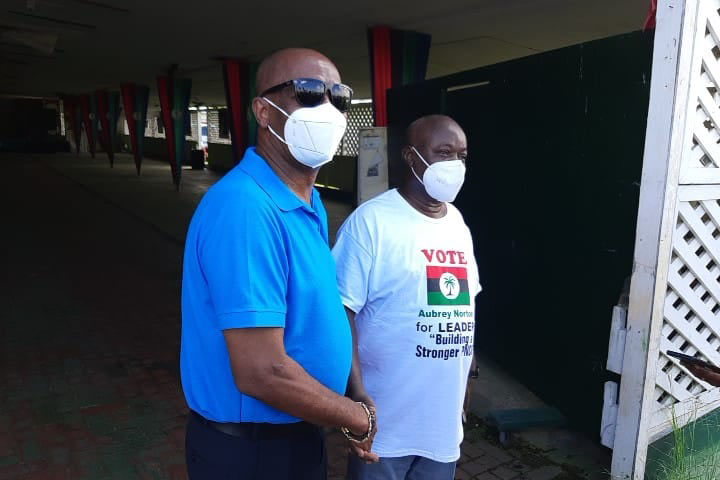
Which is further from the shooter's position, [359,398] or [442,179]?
[442,179]

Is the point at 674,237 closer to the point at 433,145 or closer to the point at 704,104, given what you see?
the point at 704,104

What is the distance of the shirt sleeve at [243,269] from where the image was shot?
1.02m

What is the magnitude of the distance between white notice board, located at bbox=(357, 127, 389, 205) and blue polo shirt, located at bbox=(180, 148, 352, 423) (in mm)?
3028

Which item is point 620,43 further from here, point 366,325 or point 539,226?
point 366,325

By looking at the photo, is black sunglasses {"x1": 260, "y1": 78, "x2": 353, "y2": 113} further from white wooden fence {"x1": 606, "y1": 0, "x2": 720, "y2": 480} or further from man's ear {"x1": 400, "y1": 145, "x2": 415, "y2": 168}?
white wooden fence {"x1": 606, "y1": 0, "x2": 720, "y2": 480}

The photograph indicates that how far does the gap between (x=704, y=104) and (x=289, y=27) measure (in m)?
6.88

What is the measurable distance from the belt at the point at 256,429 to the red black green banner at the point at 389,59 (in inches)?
264

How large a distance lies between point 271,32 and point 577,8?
181 inches

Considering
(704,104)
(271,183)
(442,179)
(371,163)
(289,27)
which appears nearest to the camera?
(271,183)

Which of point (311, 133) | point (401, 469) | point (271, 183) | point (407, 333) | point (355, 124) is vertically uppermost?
point (355, 124)

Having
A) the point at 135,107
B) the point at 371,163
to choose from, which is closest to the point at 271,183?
the point at 371,163

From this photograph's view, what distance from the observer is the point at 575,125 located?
2.93 m

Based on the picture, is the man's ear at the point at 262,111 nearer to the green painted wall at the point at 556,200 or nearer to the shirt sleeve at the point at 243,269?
the shirt sleeve at the point at 243,269

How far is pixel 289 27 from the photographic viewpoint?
320 inches
